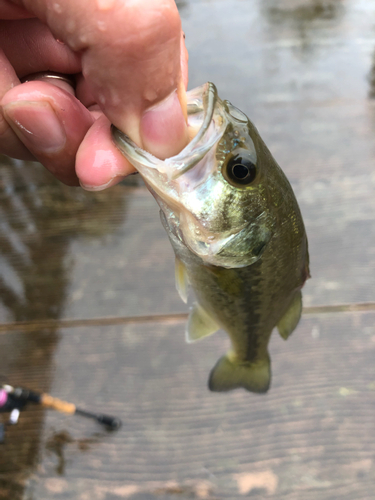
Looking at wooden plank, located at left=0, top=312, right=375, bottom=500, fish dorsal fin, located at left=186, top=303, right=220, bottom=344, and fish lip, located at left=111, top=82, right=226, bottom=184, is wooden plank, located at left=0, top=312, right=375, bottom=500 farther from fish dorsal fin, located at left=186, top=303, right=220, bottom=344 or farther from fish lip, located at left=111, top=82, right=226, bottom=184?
fish lip, located at left=111, top=82, right=226, bottom=184

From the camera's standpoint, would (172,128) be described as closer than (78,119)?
Yes

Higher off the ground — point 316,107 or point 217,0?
point 217,0

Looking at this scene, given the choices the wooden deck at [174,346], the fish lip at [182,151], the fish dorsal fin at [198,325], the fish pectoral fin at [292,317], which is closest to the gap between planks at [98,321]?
the wooden deck at [174,346]

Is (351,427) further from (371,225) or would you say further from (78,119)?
(78,119)

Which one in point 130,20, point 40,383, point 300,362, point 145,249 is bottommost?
point 300,362

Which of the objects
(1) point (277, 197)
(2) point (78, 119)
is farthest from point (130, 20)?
(1) point (277, 197)

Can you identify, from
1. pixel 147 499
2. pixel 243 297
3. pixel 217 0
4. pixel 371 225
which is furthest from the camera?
pixel 217 0
